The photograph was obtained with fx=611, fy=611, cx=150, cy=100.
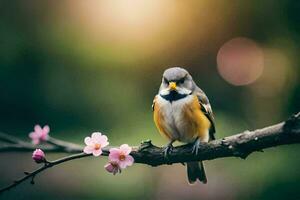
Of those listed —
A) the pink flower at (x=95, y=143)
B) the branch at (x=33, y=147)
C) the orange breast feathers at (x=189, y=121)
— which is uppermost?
the orange breast feathers at (x=189, y=121)

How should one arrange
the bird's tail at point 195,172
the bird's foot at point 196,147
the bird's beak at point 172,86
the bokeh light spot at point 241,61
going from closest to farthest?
the bird's foot at point 196,147 < the bird's beak at point 172,86 < the bird's tail at point 195,172 < the bokeh light spot at point 241,61

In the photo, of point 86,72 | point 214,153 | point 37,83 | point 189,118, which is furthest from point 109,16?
point 214,153

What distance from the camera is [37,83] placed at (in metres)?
3.39

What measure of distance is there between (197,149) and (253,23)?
2.17 metres

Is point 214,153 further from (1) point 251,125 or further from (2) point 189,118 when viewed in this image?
(1) point 251,125

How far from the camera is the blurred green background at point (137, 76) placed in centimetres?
271

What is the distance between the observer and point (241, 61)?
2979 mm

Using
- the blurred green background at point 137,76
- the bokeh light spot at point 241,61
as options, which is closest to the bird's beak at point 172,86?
the blurred green background at point 137,76

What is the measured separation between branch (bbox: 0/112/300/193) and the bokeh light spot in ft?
6.76

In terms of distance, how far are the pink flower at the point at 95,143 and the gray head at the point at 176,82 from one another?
241 mm

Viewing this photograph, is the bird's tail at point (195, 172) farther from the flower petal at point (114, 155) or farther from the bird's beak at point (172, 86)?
the flower petal at point (114, 155)

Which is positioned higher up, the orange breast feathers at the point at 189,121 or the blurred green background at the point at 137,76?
the blurred green background at the point at 137,76

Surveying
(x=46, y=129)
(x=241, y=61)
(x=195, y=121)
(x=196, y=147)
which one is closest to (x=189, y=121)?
(x=195, y=121)

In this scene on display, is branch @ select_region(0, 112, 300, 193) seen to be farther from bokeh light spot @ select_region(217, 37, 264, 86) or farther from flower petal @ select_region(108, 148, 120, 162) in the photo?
bokeh light spot @ select_region(217, 37, 264, 86)
